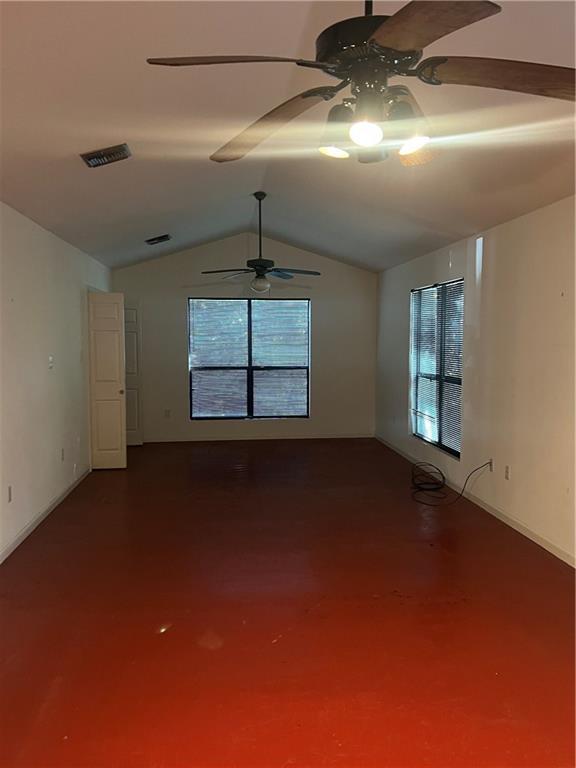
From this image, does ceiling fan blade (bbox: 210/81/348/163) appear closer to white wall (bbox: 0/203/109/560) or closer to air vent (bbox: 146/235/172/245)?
white wall (bbox: 0/203/109/560)

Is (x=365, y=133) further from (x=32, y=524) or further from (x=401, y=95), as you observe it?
(x=32, y=524)

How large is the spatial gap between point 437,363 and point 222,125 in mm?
3518

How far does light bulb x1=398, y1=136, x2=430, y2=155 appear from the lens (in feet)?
6.16

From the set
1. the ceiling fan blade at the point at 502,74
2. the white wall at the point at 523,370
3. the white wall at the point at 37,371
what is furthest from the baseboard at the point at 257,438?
the ceiling fan blade at the point at 502,74

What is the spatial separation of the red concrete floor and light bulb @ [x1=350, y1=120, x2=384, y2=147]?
215cm

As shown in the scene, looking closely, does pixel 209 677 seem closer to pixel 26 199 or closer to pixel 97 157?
pixel 97 157

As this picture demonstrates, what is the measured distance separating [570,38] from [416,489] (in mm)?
3972

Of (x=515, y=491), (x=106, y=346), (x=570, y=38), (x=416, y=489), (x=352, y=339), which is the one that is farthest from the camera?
(x=352, y=339)

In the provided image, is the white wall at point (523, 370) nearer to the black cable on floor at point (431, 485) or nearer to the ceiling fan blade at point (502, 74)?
the black cable on floor at point (431, 485)

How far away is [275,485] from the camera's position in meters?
5.29

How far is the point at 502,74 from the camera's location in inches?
59.6

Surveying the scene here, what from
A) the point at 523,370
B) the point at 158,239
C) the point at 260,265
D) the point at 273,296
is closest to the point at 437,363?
the point at 523,370

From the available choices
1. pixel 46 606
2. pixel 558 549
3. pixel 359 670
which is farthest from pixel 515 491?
pixel 46 606

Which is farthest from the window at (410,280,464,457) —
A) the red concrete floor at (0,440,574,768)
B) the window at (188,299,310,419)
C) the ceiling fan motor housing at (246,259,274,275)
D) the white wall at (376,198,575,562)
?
the window at (188,299,310,419)
